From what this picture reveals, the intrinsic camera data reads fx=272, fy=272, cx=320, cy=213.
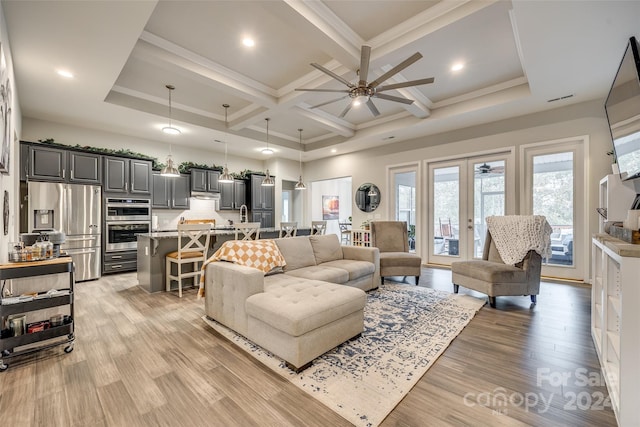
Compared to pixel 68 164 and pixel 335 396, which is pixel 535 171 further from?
pixel 68 164

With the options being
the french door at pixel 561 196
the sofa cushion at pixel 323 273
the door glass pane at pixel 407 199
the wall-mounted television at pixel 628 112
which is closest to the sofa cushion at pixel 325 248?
the sofa cushion at pixel 323 273

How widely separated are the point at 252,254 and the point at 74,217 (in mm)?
3910

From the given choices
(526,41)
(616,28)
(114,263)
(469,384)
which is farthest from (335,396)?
(114,263)

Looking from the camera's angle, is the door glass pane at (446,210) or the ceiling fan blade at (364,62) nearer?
the ceiling fan blade at (364,62)

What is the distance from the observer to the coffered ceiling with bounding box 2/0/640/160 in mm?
2467

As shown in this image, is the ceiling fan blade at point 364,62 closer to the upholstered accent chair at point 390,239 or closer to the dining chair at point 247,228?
the upholstered accent chair at point 390,239

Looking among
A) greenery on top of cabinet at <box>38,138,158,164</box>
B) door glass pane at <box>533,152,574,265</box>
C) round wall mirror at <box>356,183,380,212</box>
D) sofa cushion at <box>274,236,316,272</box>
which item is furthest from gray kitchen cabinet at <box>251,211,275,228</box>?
door glass pane at <box>533,152,574,265</box>

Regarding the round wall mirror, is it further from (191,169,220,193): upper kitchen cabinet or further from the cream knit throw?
(191,169,220,193): upper kitchen cabinet

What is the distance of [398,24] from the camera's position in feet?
9.52

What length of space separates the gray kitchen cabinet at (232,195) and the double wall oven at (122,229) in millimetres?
1882

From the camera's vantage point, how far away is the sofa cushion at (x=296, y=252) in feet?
11.1

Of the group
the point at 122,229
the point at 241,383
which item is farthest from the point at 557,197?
the point at 122,229

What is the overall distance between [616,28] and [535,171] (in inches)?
104

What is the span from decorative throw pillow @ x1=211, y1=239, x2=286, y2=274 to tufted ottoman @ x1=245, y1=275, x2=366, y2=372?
51 cm
